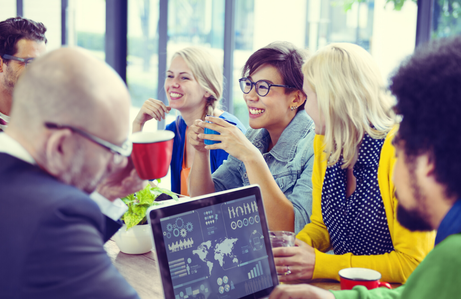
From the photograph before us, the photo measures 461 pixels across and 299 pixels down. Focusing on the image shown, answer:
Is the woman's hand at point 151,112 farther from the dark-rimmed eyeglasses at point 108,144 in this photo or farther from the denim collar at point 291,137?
the dark-rimmed eyeglasses at point 108,144

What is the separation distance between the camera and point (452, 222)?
75 cm

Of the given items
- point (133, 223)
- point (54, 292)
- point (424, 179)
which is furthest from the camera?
point (133, 223)

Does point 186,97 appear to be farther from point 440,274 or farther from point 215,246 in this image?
point 440,274

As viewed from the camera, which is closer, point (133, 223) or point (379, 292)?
point (379, 292)

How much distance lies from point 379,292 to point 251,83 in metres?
1.25

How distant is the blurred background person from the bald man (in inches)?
71.0

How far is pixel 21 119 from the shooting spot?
728 millimetres

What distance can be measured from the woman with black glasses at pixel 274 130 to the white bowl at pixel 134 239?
50 cm

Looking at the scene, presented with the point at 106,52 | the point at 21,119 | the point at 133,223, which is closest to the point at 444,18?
the point at 133,223

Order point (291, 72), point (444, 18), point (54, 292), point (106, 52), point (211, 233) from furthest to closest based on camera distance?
1. point (106, 52)
2. point (444, 18)
3. point (291, 72)
4. point (211, 233)
5. point (54, 292)

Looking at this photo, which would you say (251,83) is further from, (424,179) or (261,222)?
(424,179)

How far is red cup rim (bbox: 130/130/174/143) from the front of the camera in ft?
3.57

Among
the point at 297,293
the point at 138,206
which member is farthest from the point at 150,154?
the point at 297,293

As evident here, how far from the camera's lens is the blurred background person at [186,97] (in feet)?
8.49
